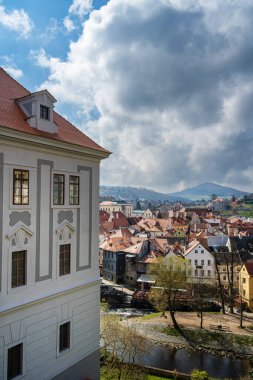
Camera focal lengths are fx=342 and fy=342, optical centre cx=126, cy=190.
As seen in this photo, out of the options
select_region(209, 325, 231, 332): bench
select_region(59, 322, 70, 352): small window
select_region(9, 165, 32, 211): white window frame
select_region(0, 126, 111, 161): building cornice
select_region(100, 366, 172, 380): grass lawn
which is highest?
select_region(0, 126, 111, 161): building cornice

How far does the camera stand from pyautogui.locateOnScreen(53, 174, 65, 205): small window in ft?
45.9

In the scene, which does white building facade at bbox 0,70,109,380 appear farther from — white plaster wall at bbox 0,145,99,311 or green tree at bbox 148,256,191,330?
green tree at bbox 148,256,191,330

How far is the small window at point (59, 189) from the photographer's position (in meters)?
14.0

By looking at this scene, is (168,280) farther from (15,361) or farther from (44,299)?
(15,361)

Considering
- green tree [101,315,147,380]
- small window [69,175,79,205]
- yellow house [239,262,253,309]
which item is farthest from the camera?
yellow house [239,262,253,309]

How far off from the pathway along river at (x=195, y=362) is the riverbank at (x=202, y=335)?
0.82m

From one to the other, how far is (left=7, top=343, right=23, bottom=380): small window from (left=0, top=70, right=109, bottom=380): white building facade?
0.03 metres

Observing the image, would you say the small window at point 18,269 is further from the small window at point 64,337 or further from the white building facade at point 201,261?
the white building facade at point 201,261

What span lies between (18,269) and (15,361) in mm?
3256

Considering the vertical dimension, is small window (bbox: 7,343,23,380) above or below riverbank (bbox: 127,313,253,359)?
above

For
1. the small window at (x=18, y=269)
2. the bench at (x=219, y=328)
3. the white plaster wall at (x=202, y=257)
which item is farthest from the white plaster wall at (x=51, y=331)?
the white plaster wall at (x=202, y=257)

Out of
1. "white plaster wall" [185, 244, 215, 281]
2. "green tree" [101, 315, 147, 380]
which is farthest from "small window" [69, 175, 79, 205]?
"white plaster wall" [185, 244, 215, 281]

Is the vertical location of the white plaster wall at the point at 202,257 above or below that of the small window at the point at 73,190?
below

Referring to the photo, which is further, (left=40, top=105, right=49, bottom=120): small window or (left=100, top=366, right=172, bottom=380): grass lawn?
(left=100, top=366, right=172, bottom=380): grass lawn
